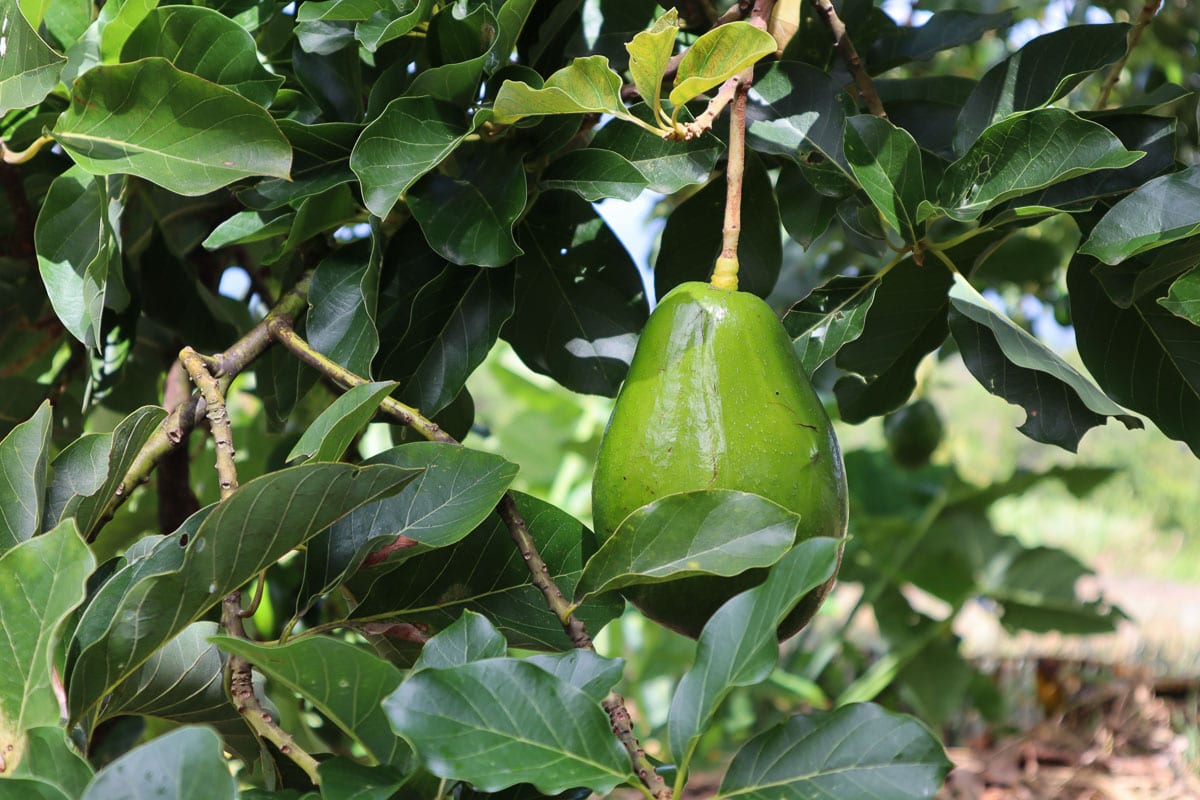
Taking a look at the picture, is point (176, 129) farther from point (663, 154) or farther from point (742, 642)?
point (742, 642)

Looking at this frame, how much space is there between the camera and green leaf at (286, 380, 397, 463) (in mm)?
489

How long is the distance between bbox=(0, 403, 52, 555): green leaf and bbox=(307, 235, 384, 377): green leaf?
17cm

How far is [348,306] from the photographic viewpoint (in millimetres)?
652

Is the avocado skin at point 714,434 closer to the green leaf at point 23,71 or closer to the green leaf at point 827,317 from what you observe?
the green leaf at point 827,317

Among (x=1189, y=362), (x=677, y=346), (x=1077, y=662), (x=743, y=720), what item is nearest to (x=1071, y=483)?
(x=1077, y=662)

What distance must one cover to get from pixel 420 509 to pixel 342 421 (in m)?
0.06

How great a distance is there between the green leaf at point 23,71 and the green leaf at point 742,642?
47 cm

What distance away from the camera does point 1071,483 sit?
7.33 ft

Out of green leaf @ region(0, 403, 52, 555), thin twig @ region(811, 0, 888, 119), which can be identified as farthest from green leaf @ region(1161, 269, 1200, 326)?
green leaf @ region(0, 403, 52, 555)

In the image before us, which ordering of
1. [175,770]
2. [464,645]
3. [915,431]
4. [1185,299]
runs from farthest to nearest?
[915,431] → [1185,299] → [464,645] → [175,770]

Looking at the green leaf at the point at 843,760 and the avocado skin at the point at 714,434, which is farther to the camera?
the avocado skin at the point at 714,434

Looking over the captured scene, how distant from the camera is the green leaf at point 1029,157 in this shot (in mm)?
567

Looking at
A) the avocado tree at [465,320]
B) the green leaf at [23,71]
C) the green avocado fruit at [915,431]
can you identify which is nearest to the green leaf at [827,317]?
the avocado tree at [465,320]

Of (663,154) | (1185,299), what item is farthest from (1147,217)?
(663,154)
